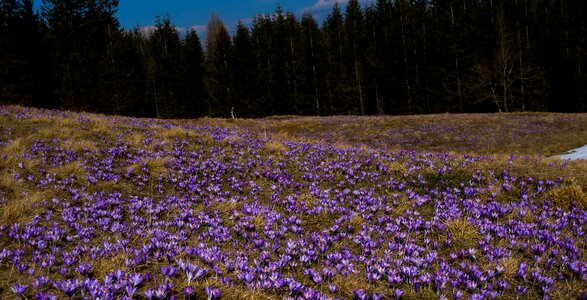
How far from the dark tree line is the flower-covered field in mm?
40691

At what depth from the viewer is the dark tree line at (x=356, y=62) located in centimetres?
4950

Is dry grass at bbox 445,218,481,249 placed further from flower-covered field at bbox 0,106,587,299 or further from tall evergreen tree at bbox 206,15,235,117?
tall evergreen tree at bbox 206,15,235,117

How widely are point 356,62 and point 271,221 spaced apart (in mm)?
64618

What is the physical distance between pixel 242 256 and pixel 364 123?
29158 millimetres

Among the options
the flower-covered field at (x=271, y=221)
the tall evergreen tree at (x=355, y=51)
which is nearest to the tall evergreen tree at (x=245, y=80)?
the tall evergreen tree at (x=355, y=51)

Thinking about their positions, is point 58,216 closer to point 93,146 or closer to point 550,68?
point 93,146

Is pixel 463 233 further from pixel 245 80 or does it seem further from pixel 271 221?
pixel 245 80

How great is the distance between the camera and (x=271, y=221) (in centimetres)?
525

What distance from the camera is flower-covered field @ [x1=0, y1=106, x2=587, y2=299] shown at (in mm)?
3492

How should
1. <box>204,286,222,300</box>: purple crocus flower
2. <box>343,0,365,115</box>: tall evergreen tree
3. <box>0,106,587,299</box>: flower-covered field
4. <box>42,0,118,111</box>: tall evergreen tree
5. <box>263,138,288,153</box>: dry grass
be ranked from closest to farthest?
<box>204,286,222,300</box>: purple crocus flower < <box>0,106,587,299</box>: flower-covered field < <box>263,138,288,153</box>: dry grass < <box>42,0,118,111</box>: tall evergreen tree < <box>343,0,365,115</box>: tall evergreen tree

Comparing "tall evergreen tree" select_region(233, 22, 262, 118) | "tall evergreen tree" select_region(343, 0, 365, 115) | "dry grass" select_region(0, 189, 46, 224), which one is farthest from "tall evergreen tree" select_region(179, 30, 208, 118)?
"dry grass" select_region(0, 189, 46, 224)

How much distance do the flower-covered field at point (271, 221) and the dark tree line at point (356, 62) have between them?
40691 mm

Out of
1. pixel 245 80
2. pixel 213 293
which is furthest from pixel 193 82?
pixel 213 293

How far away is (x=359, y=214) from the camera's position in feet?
18.6
